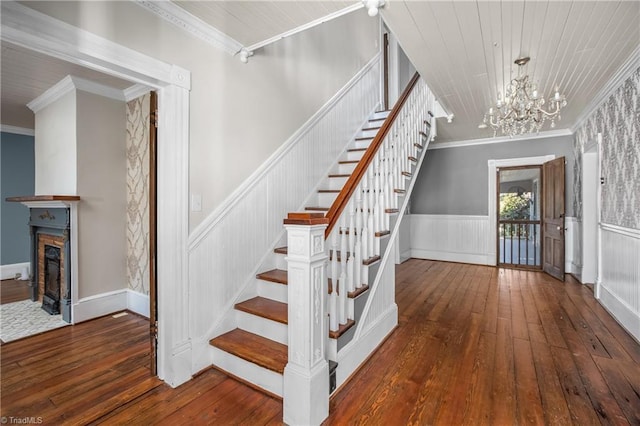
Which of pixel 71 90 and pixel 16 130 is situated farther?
pixel 16 130

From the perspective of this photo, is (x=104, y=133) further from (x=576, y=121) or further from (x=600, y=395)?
(x=576, y=121)

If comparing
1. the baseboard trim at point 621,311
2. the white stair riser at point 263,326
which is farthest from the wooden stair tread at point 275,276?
the baseboard trim at point 621,311

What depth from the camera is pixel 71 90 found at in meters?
2.99

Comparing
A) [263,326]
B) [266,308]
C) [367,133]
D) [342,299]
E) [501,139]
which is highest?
[501,139]

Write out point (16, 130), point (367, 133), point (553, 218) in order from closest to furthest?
point (367, 133) → point (16, 130) → point (553, 218)

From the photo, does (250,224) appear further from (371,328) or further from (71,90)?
(71,90)

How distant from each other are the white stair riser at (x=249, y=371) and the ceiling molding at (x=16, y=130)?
4997 millimetres

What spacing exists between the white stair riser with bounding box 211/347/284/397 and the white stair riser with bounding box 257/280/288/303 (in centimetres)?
55

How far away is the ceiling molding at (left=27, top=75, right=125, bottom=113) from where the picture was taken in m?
2.93

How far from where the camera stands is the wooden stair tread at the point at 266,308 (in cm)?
208

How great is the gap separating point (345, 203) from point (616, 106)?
3.36 meters

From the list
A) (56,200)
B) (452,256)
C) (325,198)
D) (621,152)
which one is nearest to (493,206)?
(452,256)

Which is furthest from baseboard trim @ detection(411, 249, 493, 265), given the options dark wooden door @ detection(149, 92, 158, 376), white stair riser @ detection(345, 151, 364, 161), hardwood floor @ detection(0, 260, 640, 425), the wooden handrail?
dark wooden door @ detection(149, 92, 158, 376)

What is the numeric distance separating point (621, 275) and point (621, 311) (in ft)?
1.16
